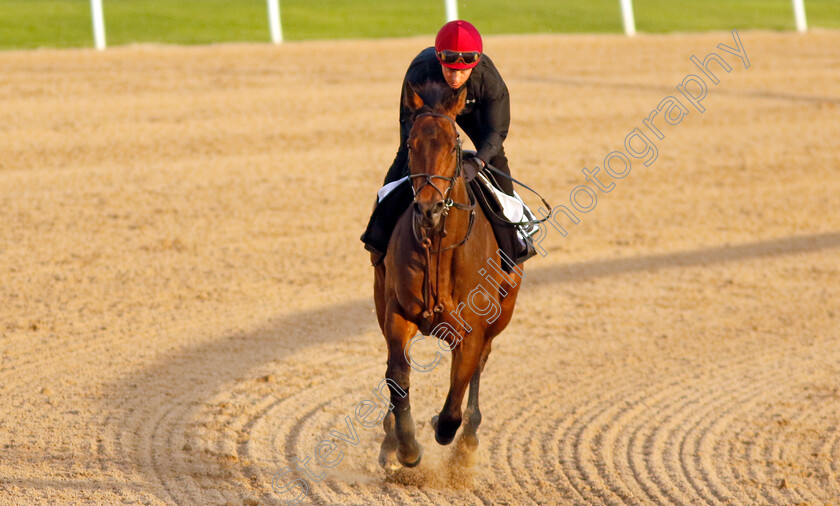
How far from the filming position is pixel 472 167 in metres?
6.12

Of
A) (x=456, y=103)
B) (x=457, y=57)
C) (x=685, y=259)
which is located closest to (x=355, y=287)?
(x=685, y=259)

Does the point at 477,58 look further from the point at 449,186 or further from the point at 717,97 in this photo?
the point at 717,97

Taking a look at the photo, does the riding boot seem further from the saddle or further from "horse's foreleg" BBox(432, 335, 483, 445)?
"horse's foreleg" BBox(432, 335, 483, 445)

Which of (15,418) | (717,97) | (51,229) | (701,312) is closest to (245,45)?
(51,229)

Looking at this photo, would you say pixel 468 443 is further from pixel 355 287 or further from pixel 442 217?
pixel 355 287

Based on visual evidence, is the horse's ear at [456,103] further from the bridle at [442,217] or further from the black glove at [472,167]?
the black glove at [472,167]

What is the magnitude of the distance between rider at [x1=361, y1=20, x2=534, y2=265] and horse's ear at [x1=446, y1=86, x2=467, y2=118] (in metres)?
0.29

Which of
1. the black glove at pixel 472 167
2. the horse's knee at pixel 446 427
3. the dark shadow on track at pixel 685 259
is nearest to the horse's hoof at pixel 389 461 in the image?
the horse's knee at pixel 446 427

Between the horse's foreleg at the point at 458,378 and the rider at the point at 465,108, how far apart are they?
2.53 ft

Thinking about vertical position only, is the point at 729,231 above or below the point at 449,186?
below

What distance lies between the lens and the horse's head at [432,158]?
539 cm

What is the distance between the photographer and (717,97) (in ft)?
61.5

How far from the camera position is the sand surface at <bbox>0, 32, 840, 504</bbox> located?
689 cm

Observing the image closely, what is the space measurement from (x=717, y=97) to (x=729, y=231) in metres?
6.06
